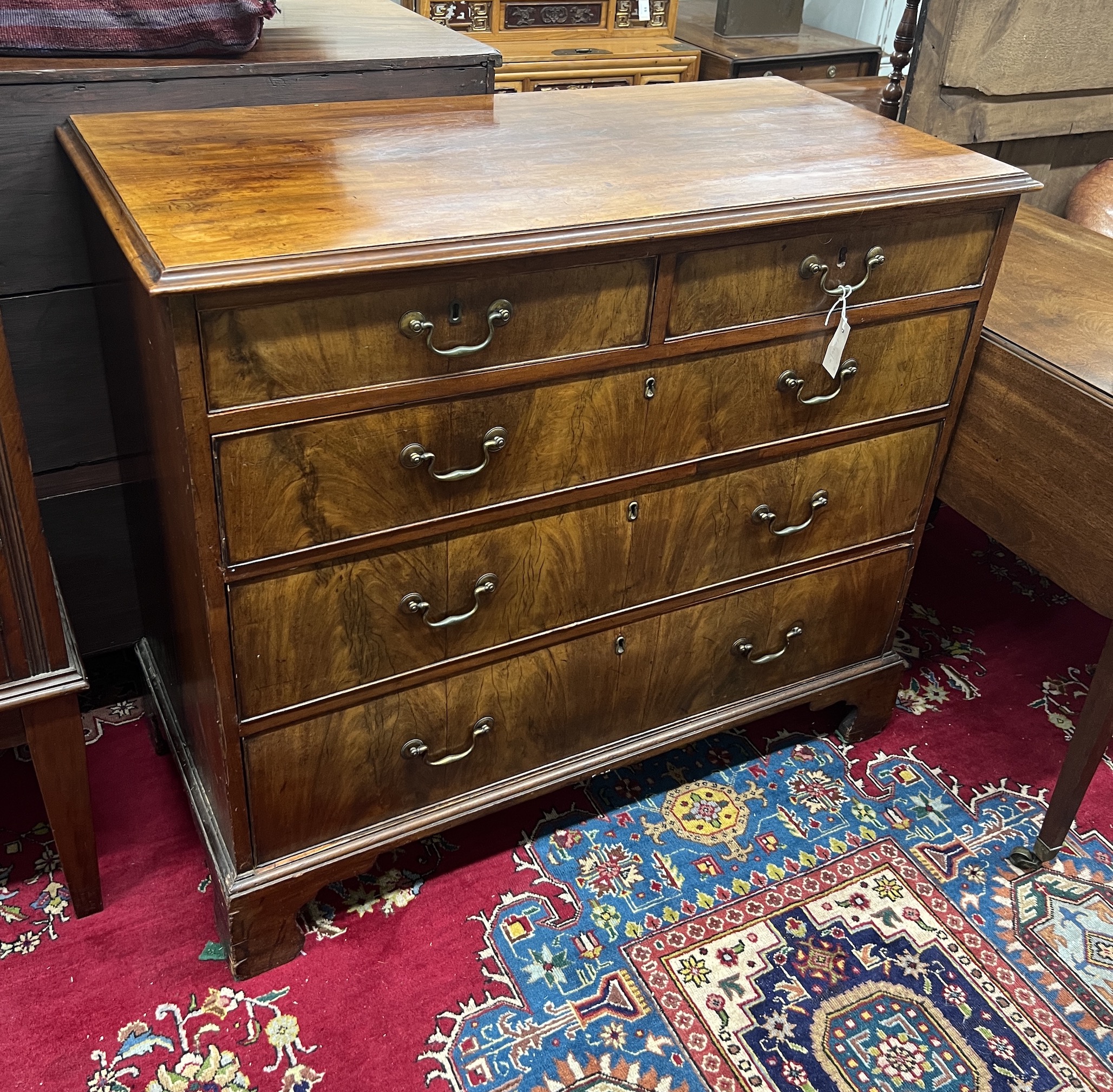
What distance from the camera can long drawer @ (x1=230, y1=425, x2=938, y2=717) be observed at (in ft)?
4.38

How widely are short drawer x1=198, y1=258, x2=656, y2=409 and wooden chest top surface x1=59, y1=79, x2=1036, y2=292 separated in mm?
51

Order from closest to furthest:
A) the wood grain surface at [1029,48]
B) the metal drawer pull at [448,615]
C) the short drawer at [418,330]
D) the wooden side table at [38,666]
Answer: the short drawer at [418,330], the wooden side table at [38,666], the metal drawer pull at [448,615], the wood grain surface at [1029,48]

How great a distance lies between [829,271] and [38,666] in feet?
3.75

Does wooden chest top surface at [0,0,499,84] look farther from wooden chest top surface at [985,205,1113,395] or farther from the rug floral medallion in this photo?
the rug floral medallion

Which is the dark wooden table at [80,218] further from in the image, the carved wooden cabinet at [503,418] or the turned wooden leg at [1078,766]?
the turned wooden leg at [1078,766]

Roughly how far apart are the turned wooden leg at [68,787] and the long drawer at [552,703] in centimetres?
26

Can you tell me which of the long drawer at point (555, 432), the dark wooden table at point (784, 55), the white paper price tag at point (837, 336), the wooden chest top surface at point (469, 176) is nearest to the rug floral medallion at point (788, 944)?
the long drawer at point (555, 432)

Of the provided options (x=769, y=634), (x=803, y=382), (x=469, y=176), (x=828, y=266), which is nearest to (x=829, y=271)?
(x=828, y=266)

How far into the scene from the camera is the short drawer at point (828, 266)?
135 cm

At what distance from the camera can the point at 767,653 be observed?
1.81m

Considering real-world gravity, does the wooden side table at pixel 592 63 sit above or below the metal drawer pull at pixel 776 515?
above

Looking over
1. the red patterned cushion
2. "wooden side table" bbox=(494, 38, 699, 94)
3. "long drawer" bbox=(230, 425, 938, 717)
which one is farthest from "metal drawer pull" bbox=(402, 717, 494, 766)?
"wooden side table" bbox=(494, 38, 699, 94)

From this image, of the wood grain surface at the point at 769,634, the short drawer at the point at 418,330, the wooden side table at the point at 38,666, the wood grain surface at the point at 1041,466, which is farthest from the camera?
the wood grain surface at the point at 769,634

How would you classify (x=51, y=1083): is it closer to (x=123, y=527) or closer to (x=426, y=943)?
(x=426, y=943)
